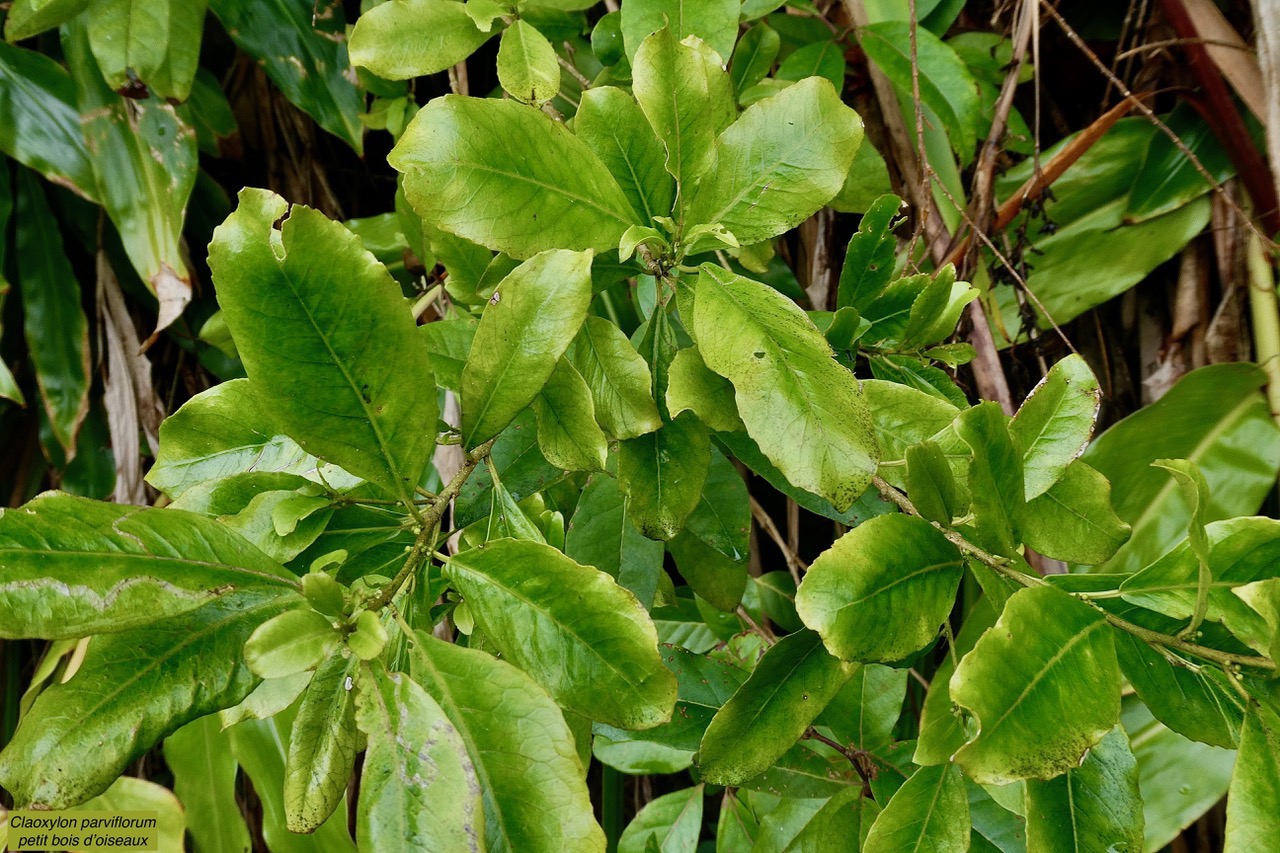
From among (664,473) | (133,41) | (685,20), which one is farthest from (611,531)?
(133,41)

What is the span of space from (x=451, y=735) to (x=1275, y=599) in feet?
1.05

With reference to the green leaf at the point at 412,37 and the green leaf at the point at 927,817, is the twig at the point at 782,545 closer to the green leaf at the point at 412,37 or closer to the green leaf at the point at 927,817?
the green leaf at the point at 927,817

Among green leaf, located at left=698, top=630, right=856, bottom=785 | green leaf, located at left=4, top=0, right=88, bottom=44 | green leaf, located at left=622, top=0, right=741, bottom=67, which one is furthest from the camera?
green leaf, located at left=4, top=0, right=88, bottom=44

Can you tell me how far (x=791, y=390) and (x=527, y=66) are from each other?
333mm

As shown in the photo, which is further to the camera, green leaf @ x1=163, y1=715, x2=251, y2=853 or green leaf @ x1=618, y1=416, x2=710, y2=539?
green leaf @ x1=163, y1=715, x2=251, y2=853

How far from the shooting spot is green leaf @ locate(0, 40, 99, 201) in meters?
1.13

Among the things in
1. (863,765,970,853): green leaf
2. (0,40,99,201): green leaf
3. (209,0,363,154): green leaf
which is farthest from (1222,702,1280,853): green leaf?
(0,40,99,201): green leaf

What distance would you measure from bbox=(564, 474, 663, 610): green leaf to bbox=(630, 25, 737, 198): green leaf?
0.73 feet

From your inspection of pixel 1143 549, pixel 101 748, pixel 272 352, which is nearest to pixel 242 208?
pixel 272 352

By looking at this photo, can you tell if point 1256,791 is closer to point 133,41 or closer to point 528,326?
point 528,326

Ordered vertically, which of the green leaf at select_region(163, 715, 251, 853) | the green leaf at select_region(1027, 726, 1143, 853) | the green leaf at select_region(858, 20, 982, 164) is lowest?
the green leaf at select_region(163, 715, 251, 853)

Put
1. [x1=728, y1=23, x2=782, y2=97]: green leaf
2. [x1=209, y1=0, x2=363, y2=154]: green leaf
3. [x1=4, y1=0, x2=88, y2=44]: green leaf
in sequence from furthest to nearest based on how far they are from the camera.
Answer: [x1=209, y1=0, x2=363, y2=154]: green leaf → [x1=4, y1=0, x2=88, y2=44]: green leaf → [x1=728, y1=23, x2=782, y2=97]: green leaf

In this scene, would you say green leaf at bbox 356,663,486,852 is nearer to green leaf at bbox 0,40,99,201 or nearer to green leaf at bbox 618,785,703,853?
green leaf at bbox 618,785,703,853

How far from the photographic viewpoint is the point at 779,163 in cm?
46
